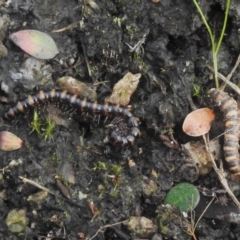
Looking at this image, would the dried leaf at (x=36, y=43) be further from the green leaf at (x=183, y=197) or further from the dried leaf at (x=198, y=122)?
the green leaf at (x=183, y=197)

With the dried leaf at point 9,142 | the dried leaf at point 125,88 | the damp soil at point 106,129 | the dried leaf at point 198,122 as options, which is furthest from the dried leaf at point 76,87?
the dried leaf at point 198,122

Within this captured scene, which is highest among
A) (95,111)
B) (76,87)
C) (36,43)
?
(36,43)

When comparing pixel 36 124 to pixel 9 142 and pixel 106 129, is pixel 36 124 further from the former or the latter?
pixel 106 129

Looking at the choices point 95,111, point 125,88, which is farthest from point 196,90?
point 95,111

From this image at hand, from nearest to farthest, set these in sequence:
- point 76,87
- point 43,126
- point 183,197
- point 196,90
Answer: point 183,197 → point 43,126 → point 196,90 → point 76,87

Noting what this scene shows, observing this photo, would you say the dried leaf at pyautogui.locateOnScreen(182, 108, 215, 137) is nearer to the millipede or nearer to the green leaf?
the millipede

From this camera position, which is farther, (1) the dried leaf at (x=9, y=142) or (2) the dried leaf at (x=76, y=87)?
(2) the dried leaf at (x=76, y=87)

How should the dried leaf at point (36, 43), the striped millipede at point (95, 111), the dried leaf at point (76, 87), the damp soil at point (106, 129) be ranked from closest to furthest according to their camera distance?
the damp soil at point (106, 129), the striped millipede at point (95, 111), the dried leaf at point (36, 43), the dried leaf at point (76, 87)

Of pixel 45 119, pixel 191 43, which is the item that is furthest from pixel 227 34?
pixel 45 119
